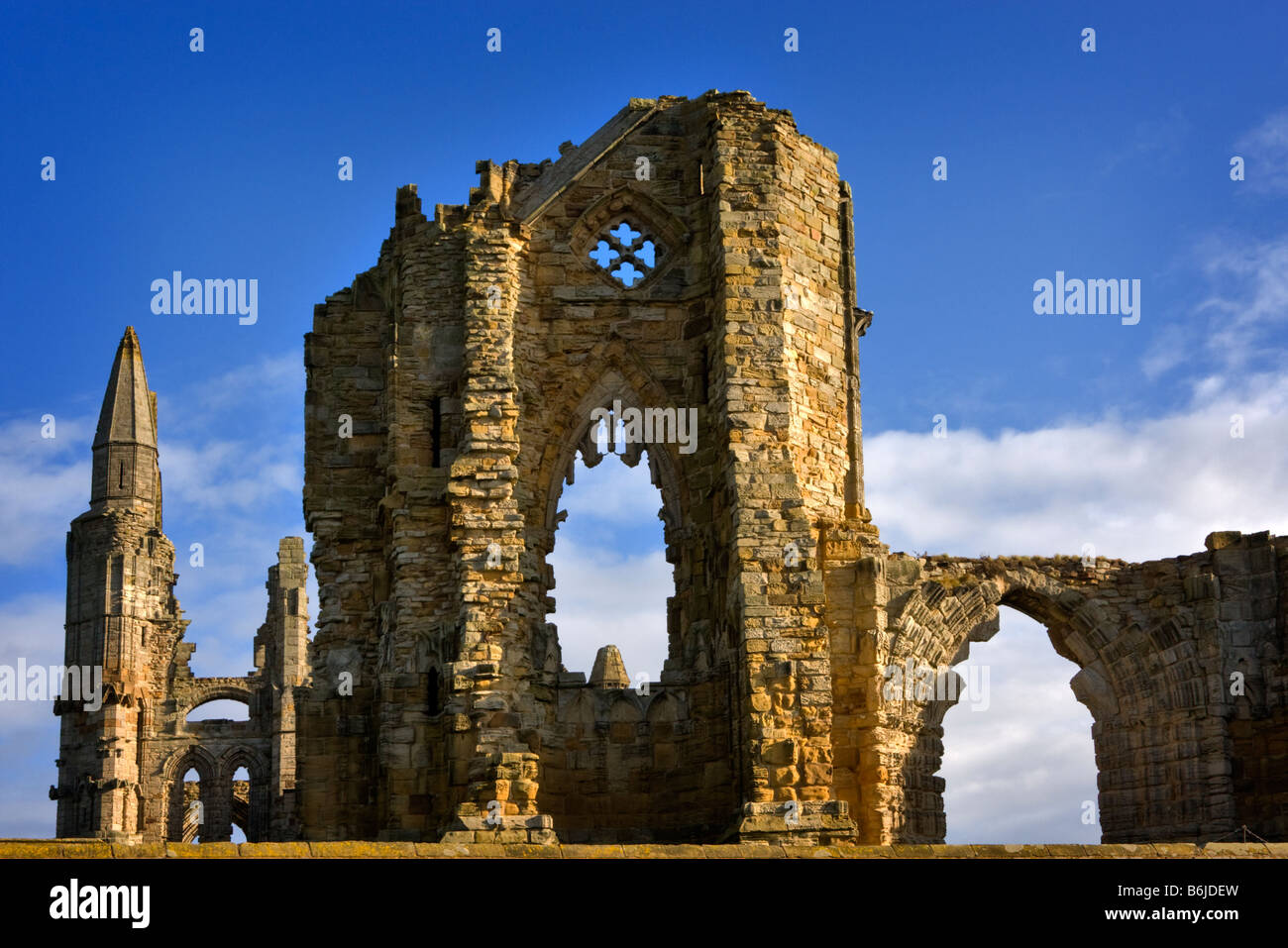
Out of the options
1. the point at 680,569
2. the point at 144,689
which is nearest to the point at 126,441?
the point at 144,689

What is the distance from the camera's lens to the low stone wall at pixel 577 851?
1367 cm

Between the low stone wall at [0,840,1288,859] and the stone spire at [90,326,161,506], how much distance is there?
41.6 metres

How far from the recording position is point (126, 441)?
5619 centimetres

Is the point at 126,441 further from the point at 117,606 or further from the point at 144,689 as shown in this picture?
the point at 144,689

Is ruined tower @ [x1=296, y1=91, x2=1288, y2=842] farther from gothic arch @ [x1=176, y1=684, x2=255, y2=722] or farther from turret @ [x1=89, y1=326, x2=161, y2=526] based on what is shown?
gothic arch @ [x1=176, y1=684, x2=255, y2=722]

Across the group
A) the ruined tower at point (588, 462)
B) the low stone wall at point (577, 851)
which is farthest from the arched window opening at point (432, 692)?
the low stone wall at point (577, 851)

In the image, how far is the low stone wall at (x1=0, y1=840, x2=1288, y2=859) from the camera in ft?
44.9

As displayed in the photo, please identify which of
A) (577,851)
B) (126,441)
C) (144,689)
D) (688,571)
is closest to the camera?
(577,851)

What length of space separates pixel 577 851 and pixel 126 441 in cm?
4338

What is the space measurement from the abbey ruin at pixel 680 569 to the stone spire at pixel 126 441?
29710mm
